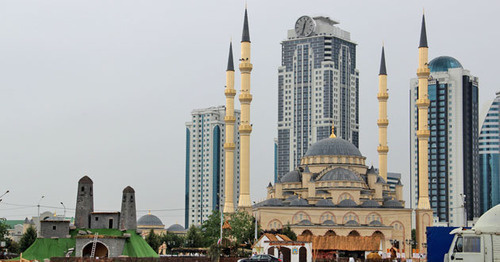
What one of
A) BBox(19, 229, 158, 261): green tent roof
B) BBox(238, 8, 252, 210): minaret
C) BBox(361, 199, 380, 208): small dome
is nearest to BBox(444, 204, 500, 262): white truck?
BBox(19, 229, 158, 261): green tent roof

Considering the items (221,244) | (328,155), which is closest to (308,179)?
(328,155)

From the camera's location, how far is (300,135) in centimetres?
14525

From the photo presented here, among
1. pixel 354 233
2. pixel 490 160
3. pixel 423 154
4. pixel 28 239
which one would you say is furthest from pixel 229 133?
pixel 490 160

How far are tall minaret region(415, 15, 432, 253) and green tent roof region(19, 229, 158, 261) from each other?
35.6m

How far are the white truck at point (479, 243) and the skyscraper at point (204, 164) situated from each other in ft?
404

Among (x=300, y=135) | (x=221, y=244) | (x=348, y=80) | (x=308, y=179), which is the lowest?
(x=221, y=244)

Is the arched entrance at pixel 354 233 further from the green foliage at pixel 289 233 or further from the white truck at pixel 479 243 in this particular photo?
the white truck at pixel 479 243

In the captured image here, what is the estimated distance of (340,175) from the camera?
269ft

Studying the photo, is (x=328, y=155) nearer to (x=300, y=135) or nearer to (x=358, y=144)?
(x=300, y=135)

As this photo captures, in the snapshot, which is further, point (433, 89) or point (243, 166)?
point (433, 89)

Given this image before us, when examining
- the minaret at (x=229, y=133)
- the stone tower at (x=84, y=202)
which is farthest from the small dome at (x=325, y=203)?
the stone tower at (x=84, y=202)

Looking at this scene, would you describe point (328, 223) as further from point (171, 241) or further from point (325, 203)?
point (171, 241)

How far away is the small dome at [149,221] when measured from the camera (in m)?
124

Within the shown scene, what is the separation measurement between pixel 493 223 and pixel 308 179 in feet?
196
